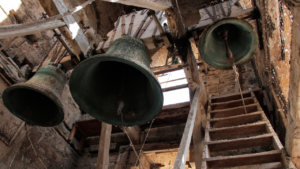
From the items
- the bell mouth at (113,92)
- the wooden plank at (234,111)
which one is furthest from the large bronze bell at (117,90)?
the wooden plank at (234,111)

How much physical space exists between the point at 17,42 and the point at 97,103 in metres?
3.30

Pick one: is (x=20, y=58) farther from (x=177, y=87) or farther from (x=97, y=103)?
(x=177, y=87)

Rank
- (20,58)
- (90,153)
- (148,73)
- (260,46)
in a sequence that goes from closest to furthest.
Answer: (148,73) < (260,46) < (20,58) < (90,153)

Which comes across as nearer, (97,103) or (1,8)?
(97,103)

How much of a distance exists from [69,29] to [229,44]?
233 cm

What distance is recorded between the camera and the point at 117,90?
276cm

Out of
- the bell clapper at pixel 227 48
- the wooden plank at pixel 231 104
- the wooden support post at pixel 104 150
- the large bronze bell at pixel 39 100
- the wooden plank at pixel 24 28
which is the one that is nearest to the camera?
the wooden plank at pixel 24 28

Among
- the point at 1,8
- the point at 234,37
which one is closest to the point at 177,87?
the point at 234,37

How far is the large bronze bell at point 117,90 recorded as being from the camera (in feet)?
8.07

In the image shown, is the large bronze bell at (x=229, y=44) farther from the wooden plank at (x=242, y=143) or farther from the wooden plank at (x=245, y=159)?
the wooden plank at (x=245, y=159)

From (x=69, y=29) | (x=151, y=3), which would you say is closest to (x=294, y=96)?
(x=151, y=3)

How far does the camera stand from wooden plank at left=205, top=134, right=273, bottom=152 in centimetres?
286

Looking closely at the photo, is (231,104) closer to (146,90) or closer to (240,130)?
(240,130)

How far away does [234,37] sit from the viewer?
3.49m
